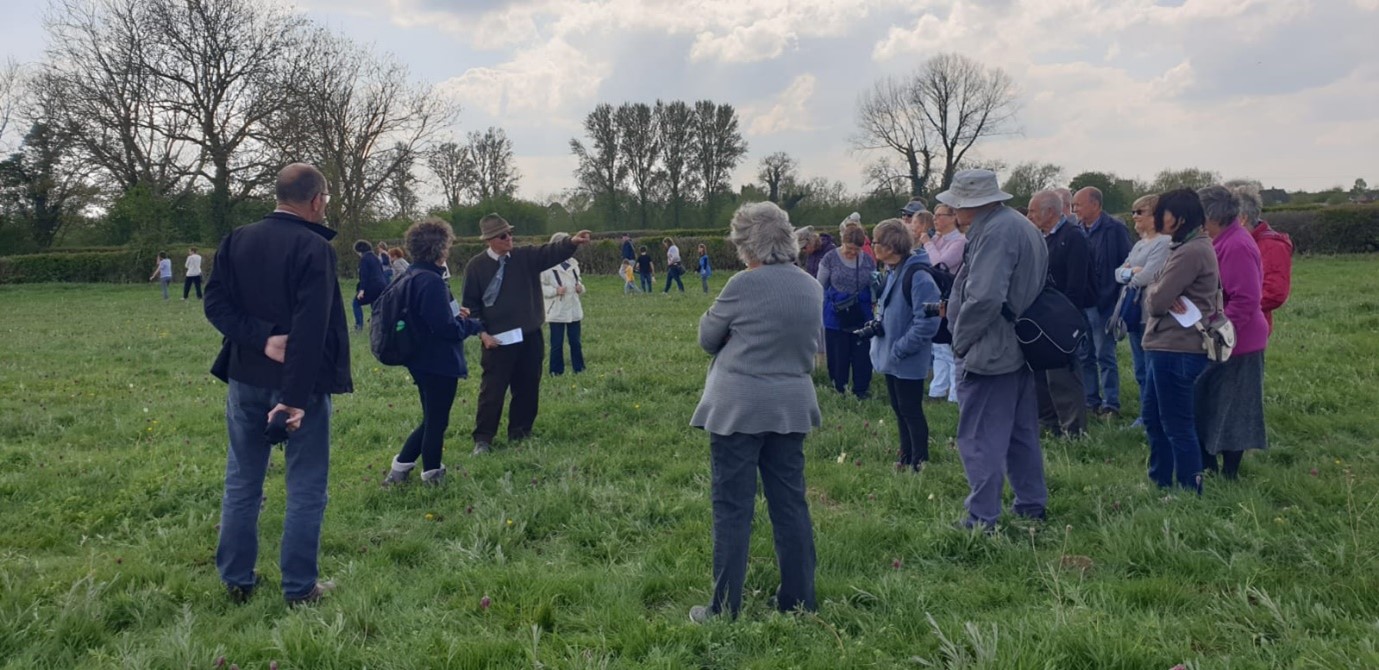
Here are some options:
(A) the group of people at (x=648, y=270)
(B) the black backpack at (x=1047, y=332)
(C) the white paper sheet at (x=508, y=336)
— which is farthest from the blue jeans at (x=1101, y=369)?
(A) the group of people at (x=648, y=270)

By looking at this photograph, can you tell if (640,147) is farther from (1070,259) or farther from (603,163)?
(1070,259)

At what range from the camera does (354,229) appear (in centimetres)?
3781

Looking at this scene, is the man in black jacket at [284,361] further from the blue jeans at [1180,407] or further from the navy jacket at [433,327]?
the blue jeans at [1180,407]

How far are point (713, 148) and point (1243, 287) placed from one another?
52091 millimetres

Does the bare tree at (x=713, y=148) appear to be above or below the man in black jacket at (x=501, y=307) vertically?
above

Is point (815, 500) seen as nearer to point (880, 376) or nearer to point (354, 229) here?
point (880, 376)

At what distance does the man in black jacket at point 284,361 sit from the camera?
3.94 meters

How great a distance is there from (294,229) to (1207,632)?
4.29 m

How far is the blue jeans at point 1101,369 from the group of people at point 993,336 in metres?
0.02

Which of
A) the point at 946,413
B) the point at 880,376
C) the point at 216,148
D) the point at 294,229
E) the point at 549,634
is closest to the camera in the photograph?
the point at 549,634

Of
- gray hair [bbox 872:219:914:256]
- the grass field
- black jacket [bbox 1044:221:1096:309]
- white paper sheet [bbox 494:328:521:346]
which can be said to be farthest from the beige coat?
black jacket [bbox 1044:221:1096:309]

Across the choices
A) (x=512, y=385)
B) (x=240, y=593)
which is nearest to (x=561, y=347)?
(x=512, y=385)

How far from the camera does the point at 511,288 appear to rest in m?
7.20

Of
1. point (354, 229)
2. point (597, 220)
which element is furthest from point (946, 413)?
point (597, 220)
